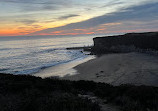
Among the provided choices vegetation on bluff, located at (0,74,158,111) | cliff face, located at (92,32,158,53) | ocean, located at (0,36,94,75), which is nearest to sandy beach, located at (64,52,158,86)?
vegetation on bluff, located at (0,74,158,111)

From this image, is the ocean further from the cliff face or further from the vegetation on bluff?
the vegetation on bluff

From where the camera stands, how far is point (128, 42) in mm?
50781

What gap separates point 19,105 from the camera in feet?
21.7

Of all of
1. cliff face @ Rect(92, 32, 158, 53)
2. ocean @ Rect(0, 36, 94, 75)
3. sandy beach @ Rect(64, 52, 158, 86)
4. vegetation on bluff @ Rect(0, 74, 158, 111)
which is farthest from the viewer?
cliff face @ Rect(92, 32, 158, 53)

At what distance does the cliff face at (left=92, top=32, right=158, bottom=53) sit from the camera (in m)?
44.4

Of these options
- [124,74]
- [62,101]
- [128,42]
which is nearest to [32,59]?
[124,74]

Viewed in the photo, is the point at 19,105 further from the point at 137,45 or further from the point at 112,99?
the point at 137,45

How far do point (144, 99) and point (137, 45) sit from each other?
4254 centimetres

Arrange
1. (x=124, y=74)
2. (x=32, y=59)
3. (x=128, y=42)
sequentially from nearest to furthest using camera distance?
(x=124, y=74), (x=32, y=59), (x=128, y=42)

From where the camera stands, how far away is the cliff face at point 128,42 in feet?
146

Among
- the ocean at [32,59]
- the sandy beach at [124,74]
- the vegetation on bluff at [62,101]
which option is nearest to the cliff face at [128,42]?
the ocean at [32,59]

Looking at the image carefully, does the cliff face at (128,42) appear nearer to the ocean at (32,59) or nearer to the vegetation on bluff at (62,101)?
the ocean at (32,59)

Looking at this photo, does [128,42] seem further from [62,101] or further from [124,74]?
[62,101]

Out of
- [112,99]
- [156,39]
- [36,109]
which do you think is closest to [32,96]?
[36,109]
